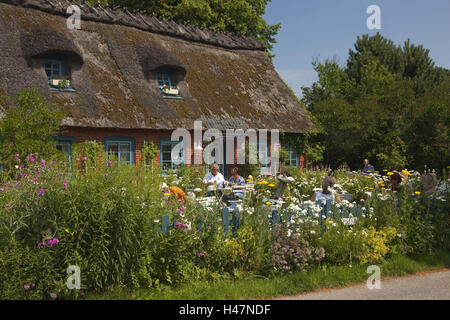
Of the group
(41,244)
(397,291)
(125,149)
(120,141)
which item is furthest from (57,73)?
(397,291)

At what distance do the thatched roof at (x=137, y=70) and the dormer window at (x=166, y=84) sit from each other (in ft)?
1.08

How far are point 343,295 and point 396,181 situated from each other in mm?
5010

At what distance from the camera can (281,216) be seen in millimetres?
6898

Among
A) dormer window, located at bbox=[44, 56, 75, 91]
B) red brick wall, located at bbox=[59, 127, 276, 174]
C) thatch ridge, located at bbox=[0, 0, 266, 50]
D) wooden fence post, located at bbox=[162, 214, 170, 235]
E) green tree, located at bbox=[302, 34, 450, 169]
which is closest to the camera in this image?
wooden fence post, located at bbox=[162, 214, 170, 235]

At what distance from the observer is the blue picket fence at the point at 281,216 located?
6.09 meters

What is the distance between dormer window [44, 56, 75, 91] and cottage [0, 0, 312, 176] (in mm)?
32

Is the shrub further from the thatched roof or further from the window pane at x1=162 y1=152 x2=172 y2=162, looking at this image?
the window pane at x1=162 y1=152 x2=172 y2=162

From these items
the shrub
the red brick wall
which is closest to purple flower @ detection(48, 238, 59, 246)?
the shrub

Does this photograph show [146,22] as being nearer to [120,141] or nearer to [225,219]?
[120,141]

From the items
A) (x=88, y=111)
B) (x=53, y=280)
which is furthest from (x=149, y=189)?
(x=88, y=111)

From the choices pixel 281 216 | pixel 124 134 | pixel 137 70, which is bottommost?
pixel 281 216

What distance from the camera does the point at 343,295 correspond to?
5.68 meters

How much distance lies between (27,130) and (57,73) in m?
5.93

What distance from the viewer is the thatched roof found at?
1423 cm
